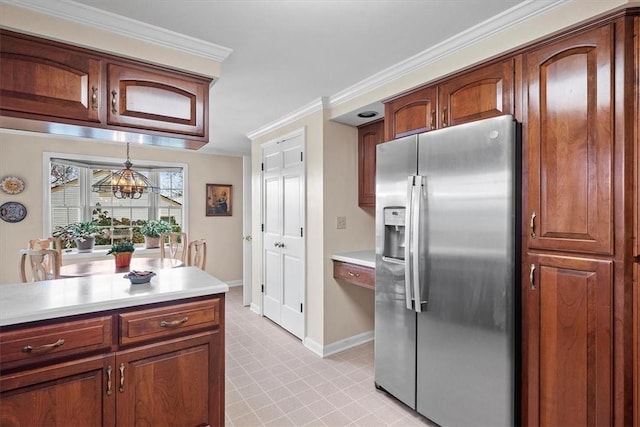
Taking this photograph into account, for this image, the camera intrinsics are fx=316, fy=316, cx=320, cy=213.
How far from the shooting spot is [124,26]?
1774 millimetres

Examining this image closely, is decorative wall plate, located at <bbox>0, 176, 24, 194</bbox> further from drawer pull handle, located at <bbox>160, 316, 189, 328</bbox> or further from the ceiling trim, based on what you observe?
drawer pull handle, located at <bbox>160, 316, 189, 328</bbox>

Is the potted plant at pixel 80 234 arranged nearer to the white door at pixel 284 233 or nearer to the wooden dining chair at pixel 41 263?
the wooden dining chair at pixel 41 263

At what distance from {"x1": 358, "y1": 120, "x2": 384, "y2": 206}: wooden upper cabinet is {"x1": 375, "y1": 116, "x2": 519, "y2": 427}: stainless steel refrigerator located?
0.93m

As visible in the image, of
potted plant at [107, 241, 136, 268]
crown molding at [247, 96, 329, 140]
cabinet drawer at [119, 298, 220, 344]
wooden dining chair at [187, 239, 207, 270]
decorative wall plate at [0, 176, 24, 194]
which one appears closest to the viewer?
cabinet drawer at [119, 298, 220, 344]

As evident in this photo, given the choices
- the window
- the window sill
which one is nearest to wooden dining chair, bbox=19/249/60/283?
the window sill

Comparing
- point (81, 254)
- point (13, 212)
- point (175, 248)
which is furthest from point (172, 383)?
point (13, 212)

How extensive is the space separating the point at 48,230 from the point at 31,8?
365cm

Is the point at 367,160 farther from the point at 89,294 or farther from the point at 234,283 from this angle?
the point at 234,283

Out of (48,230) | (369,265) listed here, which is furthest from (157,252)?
(369,265)

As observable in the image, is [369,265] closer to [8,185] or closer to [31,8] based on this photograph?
[31,8]

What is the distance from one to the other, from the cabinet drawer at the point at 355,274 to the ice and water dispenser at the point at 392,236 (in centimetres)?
38

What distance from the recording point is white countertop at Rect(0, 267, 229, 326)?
1.34m

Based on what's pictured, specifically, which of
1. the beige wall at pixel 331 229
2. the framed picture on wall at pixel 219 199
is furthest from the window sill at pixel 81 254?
the beige wall at pixel 331 229

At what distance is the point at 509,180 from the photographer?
161cm
